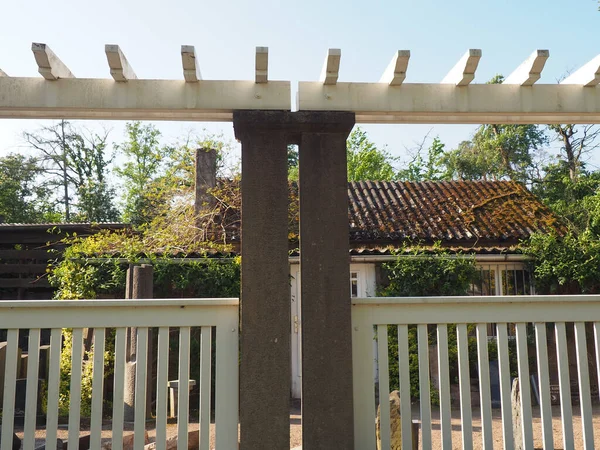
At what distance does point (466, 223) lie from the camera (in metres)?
11.3

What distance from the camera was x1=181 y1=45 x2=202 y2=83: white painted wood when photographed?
3.05 m

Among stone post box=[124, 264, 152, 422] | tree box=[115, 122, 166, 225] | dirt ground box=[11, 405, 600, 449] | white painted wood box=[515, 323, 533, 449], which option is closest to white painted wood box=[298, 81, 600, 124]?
white painted wood box=[515, 323, 533, 449]

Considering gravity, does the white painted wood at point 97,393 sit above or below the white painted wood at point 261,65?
below

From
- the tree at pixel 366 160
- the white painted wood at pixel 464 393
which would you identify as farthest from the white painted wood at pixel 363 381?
the tree at pixel 366 160

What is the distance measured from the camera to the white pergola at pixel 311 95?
3277 millimetres

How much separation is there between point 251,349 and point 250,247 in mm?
604

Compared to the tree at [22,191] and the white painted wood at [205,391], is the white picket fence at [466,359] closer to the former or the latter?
the white painted wood at [205,391]

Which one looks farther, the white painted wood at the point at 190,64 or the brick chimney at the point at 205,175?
the brick chimney at the point at 205,175

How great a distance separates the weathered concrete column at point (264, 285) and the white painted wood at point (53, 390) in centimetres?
106

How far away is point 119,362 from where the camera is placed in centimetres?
316

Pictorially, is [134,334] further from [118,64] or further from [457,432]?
[118,64]

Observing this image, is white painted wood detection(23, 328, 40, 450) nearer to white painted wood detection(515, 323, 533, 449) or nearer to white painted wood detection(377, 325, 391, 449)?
white painted wood detection(377, 325, 391, 449)

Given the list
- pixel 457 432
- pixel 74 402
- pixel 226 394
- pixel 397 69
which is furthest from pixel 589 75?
pixel 457 432

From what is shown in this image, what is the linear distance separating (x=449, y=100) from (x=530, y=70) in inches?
19.8
